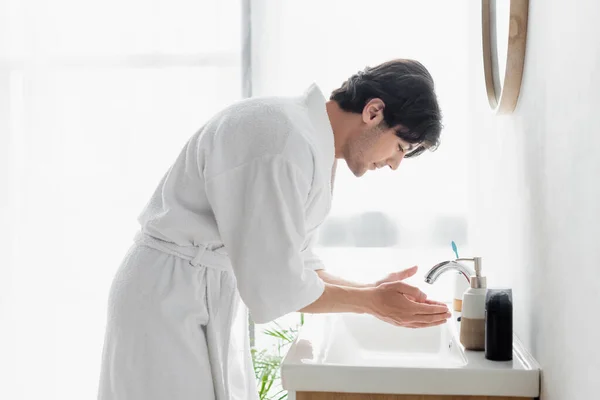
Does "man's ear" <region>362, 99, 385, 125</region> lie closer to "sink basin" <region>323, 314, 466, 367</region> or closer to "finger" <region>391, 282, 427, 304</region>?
"finger" <region>391, 282, 427, 304</region>

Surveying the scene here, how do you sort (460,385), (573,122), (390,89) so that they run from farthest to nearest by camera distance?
(390,89) < (460,385) < (573,122)

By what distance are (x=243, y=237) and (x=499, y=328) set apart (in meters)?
0.49

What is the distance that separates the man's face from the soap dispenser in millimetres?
327

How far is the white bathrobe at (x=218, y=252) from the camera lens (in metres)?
1.10

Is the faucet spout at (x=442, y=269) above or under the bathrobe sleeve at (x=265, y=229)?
under

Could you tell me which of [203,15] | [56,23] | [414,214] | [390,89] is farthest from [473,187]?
[56,23]

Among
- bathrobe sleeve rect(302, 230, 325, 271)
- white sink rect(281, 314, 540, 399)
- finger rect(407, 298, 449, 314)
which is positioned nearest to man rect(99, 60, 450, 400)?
finger rect(407, 298, 449, 314)

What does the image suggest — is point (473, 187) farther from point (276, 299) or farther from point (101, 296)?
point (101, 296)

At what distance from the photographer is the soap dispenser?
48.8 inches

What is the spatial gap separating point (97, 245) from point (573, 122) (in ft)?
6.52

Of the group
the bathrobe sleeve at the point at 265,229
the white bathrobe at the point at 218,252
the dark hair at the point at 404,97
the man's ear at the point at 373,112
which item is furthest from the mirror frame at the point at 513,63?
the bathrobe sleeve at the point at 265,229

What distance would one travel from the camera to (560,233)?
3.18 ft

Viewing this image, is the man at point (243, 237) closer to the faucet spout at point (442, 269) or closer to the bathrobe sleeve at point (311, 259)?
the faucet spout at point (442, 269)

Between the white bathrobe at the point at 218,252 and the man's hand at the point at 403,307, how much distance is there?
129 millimetres
